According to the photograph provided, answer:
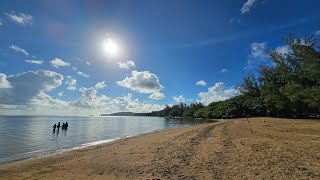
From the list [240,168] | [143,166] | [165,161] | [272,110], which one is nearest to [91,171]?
[143,166]

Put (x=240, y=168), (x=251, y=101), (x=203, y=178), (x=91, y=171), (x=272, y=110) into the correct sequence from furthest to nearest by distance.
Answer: (x=251, y=101)
(x=272, y=110)
(x=91, y=171)
(x=240, y=168)
(x=203, y=178)

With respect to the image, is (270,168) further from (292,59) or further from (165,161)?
(292,59)

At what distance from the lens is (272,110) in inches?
2972

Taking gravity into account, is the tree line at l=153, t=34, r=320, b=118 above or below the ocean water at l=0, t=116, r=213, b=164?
above

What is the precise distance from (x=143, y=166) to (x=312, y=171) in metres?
7.69

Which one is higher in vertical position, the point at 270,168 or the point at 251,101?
the point at 251,101

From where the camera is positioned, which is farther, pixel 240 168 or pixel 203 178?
pixel 240 168

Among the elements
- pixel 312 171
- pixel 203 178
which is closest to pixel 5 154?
pixel 203 178

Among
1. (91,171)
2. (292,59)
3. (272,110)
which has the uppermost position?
(292,59)

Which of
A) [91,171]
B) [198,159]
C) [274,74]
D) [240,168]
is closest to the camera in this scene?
[240,168]

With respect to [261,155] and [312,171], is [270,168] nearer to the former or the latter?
[312,171]

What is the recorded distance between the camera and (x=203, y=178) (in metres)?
10.2

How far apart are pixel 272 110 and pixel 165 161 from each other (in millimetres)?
70218

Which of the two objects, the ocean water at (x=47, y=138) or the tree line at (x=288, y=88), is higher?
the tree line at (x=288, y=88)
